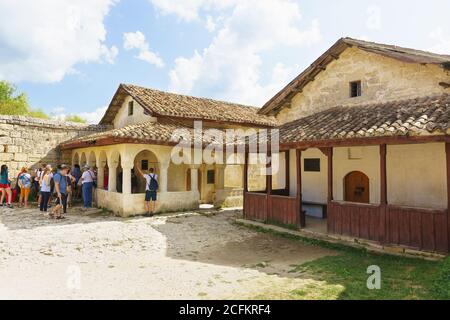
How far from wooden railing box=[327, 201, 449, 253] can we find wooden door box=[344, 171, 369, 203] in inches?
79.2

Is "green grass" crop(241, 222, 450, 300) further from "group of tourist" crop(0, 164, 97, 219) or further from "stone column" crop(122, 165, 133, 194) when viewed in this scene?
"group of tourist" crop(0, 164, 97, 219)

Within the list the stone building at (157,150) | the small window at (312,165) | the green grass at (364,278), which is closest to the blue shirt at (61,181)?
the stone building at (157,150)

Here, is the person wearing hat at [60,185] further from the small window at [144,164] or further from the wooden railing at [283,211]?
the wooden railing at [283,211]

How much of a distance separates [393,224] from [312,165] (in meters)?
4.40

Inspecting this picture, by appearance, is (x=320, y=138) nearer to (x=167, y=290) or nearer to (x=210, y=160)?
(x=167, y=290)

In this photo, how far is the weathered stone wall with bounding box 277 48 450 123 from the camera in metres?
9.02

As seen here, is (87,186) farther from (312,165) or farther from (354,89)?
(354,89)

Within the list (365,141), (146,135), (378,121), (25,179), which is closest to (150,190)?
(146,135)

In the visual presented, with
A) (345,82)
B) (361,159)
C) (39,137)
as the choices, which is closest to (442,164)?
(361,159)

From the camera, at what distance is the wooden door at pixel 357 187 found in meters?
10.2

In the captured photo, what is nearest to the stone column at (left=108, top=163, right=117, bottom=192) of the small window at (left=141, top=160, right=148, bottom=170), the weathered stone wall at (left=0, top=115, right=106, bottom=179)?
the small window at (left=141, top=160, right=148, bottom=170)

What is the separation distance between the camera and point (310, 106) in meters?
12.0
